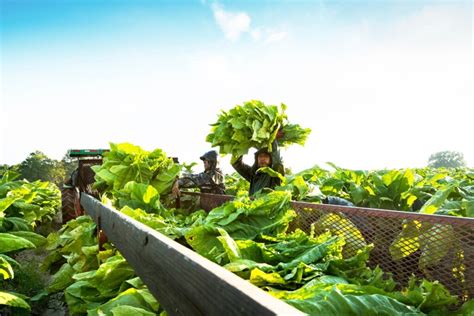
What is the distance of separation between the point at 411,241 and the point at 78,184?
5.74 metres

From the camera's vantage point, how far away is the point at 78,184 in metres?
6.39

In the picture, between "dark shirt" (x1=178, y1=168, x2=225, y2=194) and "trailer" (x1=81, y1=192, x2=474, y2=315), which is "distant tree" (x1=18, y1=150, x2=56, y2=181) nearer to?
"dark shirt" (x1=178, y1=168, x2=225, y2=194)

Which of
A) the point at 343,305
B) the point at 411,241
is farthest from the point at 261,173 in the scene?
the point at 343,305

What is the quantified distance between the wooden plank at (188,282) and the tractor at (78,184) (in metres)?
4.00

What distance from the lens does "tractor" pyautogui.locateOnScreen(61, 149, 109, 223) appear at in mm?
6254

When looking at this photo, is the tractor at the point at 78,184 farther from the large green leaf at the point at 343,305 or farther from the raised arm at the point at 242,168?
the large green leaf at the point at 343,305

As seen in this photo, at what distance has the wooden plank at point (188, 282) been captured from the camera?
68 centimetres

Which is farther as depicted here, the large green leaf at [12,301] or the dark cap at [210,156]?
the dark cap at [210,156]

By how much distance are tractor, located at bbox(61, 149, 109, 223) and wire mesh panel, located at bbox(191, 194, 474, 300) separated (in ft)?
13.3

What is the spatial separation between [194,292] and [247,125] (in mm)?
2770

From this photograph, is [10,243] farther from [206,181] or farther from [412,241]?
[412,241]

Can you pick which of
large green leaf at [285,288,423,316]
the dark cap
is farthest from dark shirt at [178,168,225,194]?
large green leaf at [285,288,423,316]

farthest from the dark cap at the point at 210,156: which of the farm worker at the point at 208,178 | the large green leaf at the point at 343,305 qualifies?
the large green leaf at the point at 343,305

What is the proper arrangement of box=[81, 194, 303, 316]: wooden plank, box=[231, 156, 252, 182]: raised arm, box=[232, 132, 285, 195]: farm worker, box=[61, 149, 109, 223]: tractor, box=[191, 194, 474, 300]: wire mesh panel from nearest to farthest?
box=[81, 194, 303, 316]: wooden plank
box=[191, 194, 474, 300]: wire mesh panel
box=[232, 132, 285, 195]: farm worker
box=[231, 156, 252, 182]: raised arm
box=[61, 149, 109, 223]: tractor
